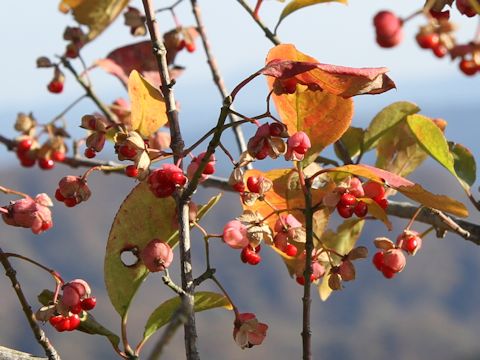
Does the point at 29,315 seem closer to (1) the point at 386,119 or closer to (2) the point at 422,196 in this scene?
Answer: (2) the point at 422,196

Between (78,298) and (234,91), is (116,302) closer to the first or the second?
(78,298)

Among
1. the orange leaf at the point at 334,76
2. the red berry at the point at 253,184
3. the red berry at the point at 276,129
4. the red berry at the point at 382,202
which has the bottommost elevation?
the red berry at the point at 382,202

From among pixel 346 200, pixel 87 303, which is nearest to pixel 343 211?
pixel 346 200

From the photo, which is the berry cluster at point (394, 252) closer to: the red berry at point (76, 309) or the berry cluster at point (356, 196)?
the berry cluster at point (356, 196)

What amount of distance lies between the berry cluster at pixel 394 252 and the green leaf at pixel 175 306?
0.49ft

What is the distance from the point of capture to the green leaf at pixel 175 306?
2.70 ft

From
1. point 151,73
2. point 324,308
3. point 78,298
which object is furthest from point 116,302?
point 324,308

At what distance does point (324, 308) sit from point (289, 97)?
6310 mm

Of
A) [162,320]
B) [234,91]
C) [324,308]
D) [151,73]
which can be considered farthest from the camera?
[324,308]

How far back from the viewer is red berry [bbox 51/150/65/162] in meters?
1.67

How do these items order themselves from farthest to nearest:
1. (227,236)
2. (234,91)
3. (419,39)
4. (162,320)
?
1. (419,39)
2. (162,320)
3. (227,236)
4. (234,91)

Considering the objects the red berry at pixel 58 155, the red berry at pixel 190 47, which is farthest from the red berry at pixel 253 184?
the red berry at pixel 58 155

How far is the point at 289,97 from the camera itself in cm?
77

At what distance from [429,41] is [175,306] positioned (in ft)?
1.34
